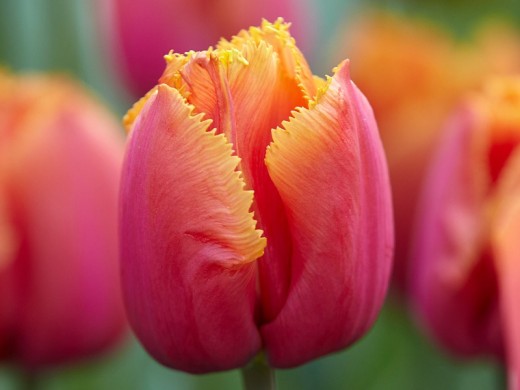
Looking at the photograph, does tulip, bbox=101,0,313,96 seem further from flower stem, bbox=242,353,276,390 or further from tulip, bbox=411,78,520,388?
flower stem, bbox=242,353,276,390

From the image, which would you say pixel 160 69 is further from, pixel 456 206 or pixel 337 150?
pixel 337 150

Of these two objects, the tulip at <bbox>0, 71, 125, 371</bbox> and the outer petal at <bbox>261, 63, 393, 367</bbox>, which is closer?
the outer petal at <bbox>261, 63, 393, 367</bbox>

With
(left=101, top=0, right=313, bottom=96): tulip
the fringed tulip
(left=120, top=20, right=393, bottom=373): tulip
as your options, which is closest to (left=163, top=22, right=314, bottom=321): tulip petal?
(left=120, top=20, right=393, bottom=373): tulip

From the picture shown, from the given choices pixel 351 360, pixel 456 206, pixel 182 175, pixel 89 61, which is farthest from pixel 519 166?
pixel 89 61

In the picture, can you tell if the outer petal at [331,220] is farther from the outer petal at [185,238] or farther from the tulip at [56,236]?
the tulip at [56,236]

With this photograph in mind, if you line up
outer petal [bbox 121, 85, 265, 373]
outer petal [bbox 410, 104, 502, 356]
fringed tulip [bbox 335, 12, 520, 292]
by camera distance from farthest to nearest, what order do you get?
fringed tulip [bbox 335, 12, 520, 292]
outer petal [bbox 410, 104, 502, 356]
outer petal [bbox 121, 85, 265, 373]

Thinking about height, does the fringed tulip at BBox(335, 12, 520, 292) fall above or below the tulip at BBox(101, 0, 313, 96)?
below
